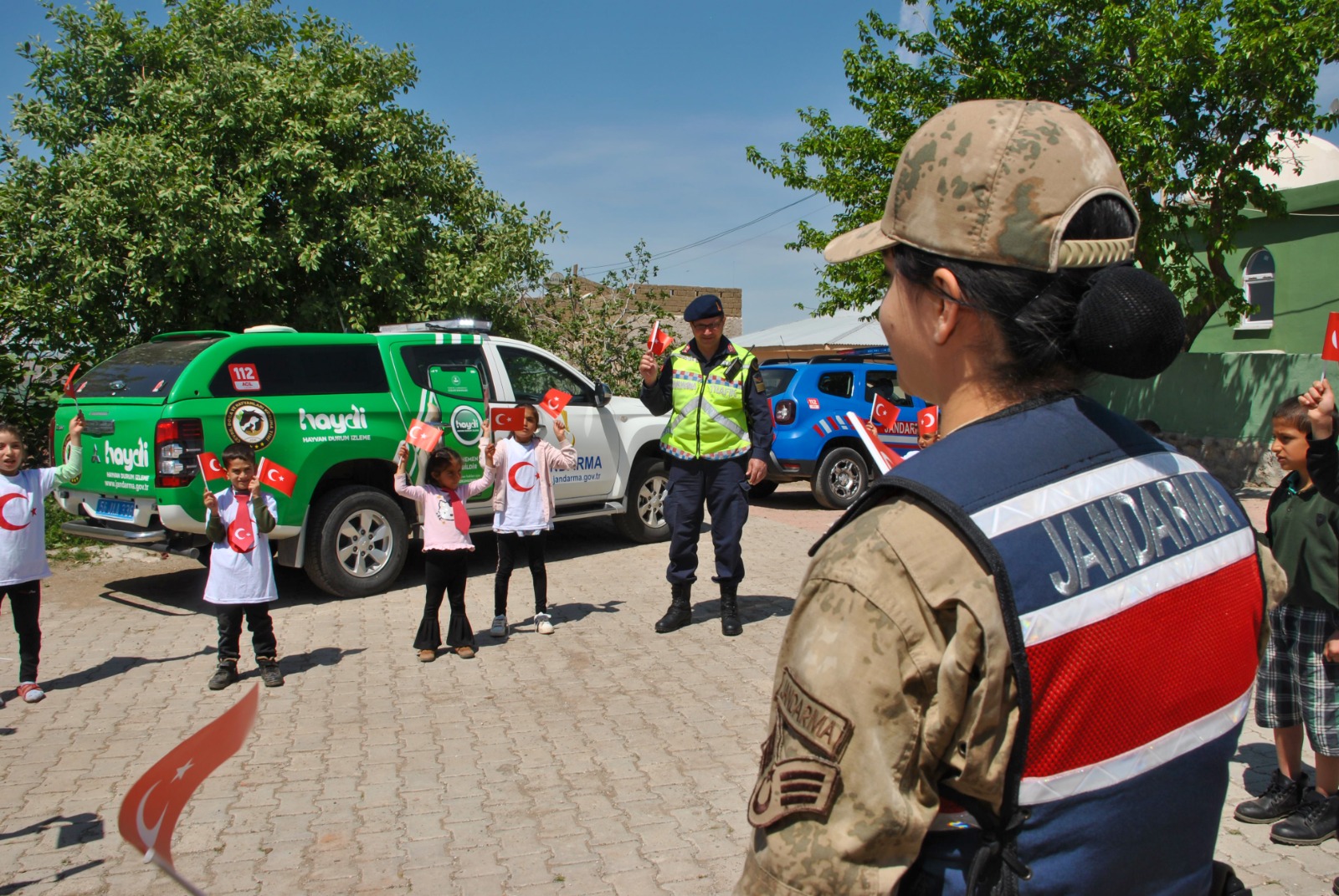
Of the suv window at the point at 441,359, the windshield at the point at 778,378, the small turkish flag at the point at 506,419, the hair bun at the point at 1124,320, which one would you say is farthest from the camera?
the windshield at the point at 778,378

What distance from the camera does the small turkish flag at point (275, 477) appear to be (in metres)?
6.04

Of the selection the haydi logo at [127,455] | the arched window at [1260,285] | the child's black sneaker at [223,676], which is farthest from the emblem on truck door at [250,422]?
the arched window at [1260,285]

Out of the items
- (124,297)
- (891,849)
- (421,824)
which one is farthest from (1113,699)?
(124,297)

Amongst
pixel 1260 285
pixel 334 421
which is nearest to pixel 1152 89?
pixel 1260 285

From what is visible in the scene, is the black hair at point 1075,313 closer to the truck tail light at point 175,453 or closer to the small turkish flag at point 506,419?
the small turkish flag at point 506,419

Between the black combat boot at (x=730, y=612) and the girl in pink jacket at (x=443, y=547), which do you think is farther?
the black combat boot at (x=730, y=612)

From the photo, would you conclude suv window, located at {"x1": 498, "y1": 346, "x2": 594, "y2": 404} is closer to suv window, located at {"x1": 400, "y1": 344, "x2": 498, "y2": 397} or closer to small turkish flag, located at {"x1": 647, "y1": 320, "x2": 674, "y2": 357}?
suv window, located at {"x1": 400, "y1": 344, "x2": 498, "y2": 397}

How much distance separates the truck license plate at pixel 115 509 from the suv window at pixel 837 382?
8.17 meters

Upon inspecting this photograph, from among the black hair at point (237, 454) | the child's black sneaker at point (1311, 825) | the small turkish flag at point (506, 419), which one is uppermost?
the small turkish flag at point (506, 419)

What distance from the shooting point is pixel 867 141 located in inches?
532

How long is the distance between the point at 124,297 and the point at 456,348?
5348 mm

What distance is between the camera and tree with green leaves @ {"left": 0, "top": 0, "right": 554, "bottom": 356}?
36.4 feet

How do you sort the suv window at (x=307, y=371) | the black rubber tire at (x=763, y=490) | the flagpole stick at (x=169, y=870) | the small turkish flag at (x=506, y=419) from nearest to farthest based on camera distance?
1. the flagpole stick at (x=169, y=870)
2. the small turkish flag at (x=506, y=419)
3. the suv window at (x=307, y=371)
4. the black rubber tire at (x=763, y=490)

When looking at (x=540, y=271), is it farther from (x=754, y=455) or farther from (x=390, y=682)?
(x=390, y=682)
